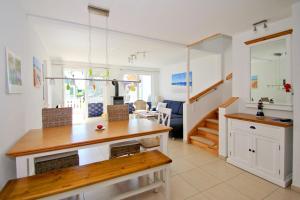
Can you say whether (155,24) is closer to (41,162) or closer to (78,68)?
(41,162)

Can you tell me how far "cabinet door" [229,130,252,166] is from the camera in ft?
8.05

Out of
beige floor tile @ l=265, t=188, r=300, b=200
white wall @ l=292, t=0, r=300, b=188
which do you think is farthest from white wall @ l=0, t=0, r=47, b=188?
white wall @ l=292, t=0, r=300, b=188

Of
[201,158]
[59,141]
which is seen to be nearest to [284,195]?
[201,158]

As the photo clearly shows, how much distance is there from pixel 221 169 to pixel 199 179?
0.55 meters

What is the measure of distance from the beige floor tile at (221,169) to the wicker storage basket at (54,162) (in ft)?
6.93

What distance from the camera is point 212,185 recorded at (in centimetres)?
215

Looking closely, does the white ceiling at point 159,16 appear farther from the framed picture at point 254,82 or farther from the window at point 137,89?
the window at point 137,89

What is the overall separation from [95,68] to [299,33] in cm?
614

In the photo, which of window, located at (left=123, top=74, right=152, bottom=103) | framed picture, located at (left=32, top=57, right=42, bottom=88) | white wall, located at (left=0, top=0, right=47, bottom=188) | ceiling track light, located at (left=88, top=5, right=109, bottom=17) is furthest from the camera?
window, located at (left=123, top=74, right=152, bottom=103)

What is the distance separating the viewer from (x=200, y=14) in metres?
2.21

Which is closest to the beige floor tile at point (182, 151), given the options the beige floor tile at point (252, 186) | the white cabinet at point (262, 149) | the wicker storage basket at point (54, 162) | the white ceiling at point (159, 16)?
the white cabinet at point (262, 149)

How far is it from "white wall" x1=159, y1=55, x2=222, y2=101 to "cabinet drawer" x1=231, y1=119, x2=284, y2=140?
2.26 m

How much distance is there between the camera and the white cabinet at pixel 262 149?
6.77 ft

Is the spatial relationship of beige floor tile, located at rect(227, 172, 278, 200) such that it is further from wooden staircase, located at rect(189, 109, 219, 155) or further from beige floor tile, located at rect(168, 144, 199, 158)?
beige floor tile, located at rect(168, 144, 199, 158)
